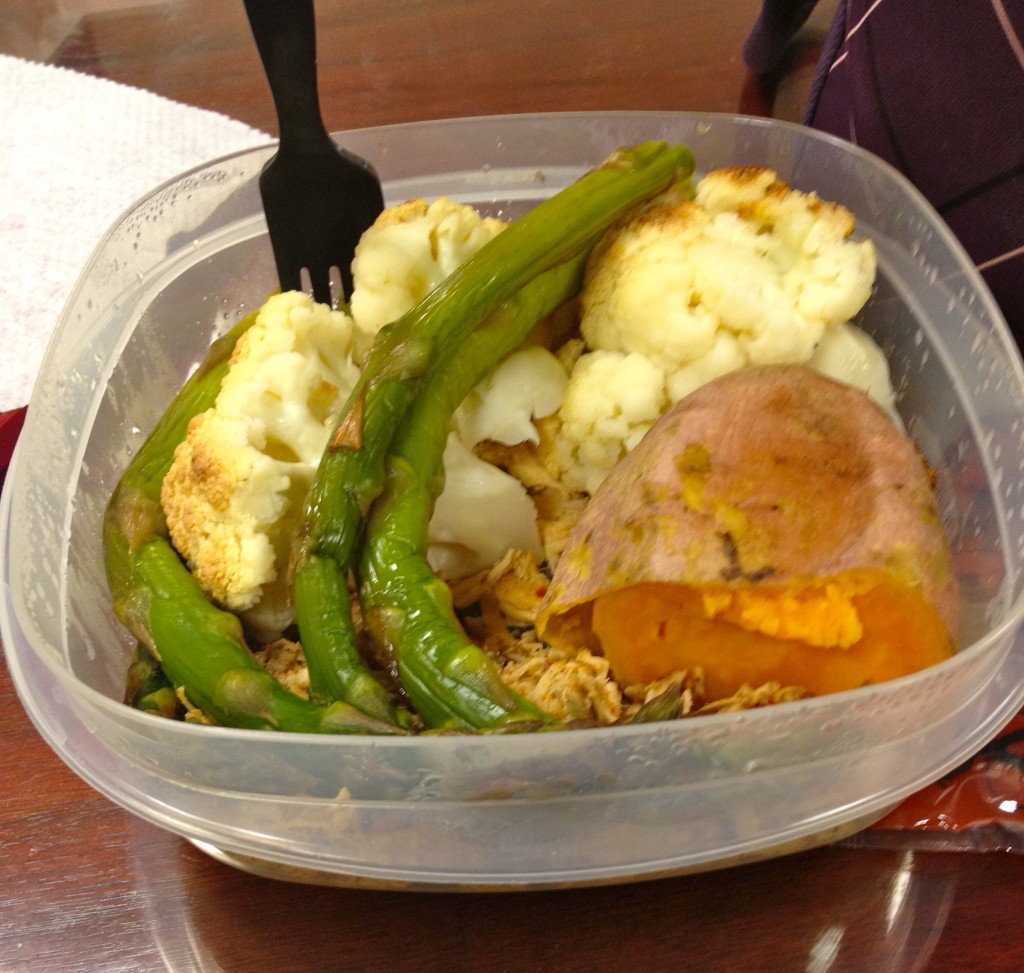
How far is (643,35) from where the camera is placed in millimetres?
1249

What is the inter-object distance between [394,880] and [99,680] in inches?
10.0

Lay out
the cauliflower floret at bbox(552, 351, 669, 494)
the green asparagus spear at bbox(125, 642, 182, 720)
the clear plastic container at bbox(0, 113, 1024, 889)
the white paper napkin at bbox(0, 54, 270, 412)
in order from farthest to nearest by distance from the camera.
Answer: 1. the white paper napkin at bbox(0, 54, 270, 412)
2. the cauliflower floret at bbox(552, 351, 669, 494)
3. the green asparagus spear at bbox(125, 642, 182, 720)
4. the clear plastic container at bbox(0, 113, 1024, 889)

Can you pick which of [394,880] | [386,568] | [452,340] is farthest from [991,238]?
[394,880]

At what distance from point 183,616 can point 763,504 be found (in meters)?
0.36

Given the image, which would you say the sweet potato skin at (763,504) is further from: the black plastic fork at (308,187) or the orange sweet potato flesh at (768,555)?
the black plastic fork at (308,187)

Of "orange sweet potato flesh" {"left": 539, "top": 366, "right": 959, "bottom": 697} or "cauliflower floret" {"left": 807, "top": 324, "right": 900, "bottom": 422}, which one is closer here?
"orange sweet potato flesh" {"left": 539, "top": 366, "right": 959, "bottom": 697}

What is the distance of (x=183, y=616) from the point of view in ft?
1.81

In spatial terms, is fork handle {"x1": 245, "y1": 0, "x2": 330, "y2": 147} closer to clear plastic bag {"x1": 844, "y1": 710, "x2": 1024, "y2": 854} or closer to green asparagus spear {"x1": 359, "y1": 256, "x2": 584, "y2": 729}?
green asparagus spear {"x1": 359, "y1": 256, "x2": 584, "y2": 729}

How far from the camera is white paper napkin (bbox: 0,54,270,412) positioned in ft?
3.20

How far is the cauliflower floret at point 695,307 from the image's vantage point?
2.15 ft

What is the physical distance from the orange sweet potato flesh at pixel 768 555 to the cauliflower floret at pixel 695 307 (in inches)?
3.7

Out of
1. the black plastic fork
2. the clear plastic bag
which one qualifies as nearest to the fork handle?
the black plastic fork

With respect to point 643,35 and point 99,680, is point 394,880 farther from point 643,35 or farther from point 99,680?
point 643,35

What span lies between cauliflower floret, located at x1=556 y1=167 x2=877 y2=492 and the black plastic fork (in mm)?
235
